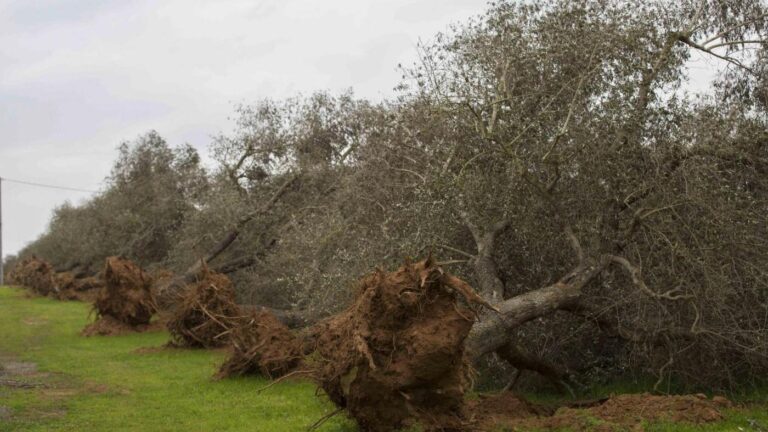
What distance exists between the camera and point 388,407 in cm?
780

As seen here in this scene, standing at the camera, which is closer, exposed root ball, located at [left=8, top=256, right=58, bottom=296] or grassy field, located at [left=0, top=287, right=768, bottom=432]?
grassy field, located at [left=0, top=287, right=768, bottom=432]

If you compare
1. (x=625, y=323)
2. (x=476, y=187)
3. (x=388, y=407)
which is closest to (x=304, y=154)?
(x=476, y=187)

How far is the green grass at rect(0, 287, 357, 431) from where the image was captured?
9701mm

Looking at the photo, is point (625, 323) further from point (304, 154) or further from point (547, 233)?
point (304, 154)

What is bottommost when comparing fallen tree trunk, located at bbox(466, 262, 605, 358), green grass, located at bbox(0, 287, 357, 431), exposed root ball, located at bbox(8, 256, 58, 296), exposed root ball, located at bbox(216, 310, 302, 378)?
green grass, located at bbox(0, 287, 357, 431)

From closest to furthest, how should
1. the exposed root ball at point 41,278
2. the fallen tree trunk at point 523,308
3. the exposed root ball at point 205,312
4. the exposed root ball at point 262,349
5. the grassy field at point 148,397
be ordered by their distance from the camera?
the fallen tree trunk at point 523,308 → the grassy field at point 148,397 → the exposed root ball at point 262,349 → the exposed root ball at point 205,312 → the exposed root ball at point 41,278

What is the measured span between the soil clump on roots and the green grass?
1.76 meters

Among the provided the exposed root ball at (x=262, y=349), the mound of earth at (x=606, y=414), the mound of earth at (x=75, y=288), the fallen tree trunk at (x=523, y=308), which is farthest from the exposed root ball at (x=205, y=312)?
the mound of earth at (x=75, y=288)

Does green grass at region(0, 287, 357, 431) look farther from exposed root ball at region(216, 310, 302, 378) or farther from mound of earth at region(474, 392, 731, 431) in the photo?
mound of earth at region(474, 392, 731, 431)

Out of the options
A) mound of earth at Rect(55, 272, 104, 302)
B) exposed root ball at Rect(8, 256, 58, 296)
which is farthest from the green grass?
exposed root ball at Rect(8, 256, 58, 296)

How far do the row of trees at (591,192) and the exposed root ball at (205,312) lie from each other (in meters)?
3.21

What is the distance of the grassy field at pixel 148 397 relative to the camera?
31.1 ft

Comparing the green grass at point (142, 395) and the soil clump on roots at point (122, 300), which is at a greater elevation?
the soil clump on roots at point (122, 300)

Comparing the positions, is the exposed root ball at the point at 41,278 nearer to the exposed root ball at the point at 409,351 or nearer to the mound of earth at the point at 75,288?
the mound of earth at the point at 75,288
